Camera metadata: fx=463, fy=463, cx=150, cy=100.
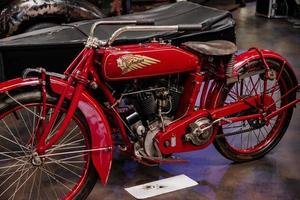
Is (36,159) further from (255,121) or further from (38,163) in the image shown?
(255,121)

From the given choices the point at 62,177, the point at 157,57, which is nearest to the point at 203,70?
the point at 157,57

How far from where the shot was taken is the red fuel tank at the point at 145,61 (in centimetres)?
253

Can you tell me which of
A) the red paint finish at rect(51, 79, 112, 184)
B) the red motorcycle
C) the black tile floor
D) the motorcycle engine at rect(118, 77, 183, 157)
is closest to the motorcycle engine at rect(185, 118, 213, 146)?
the red motorcycle

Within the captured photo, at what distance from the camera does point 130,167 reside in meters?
3.29

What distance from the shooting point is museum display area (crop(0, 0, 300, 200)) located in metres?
2.52

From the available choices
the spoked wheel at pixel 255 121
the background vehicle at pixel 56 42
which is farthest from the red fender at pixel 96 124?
the background vehicle at pixel 56 42

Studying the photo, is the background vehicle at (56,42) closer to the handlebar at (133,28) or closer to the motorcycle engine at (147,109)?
the motorcycle engine at (147,109)

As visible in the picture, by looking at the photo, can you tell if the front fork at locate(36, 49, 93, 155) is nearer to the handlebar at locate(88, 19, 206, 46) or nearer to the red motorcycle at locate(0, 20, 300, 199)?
the red motorcycle at locate(0, 20, 300, 199)

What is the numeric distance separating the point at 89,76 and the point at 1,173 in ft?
3.58

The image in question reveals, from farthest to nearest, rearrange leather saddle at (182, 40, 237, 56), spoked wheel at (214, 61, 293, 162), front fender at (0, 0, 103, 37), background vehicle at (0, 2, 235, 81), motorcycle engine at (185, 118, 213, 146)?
front fender at (0, 0, 103, 37), background vehicle at (0, 2, 235, 81), spoked wheel at (214, 61, 293, 162), motorcycle engine at (185, 118, 213, 146), leather saddle at (182, 40, 237, 56)

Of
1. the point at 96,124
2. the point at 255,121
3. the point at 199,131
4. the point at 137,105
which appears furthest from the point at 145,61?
the point at 255,121

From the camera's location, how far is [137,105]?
2832mm

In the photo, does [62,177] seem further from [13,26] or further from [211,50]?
[13,26]

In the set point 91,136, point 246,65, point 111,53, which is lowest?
point 91,136
